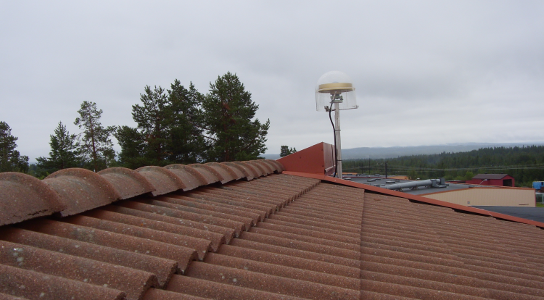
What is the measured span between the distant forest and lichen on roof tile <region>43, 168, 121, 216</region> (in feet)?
199

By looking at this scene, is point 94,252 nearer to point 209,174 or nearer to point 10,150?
point 209,174

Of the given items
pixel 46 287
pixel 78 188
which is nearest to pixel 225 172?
pixel 78 188

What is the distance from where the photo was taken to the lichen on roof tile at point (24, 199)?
64.0 inches

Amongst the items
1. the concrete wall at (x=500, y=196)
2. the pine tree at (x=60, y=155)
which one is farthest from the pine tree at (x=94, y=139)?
the concrete wall at (x=500, y=196)

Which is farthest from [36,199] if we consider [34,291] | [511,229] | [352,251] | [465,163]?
[465,163]

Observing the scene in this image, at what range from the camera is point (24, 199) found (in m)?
1.76

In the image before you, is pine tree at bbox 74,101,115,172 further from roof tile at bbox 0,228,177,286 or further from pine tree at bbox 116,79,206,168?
roof tile at bbox 0,228,177,286

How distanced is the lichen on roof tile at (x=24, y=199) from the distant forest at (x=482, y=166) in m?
61.1

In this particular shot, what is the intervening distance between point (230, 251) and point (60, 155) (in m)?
33.1

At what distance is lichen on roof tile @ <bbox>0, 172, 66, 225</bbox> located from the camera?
64.0 inches

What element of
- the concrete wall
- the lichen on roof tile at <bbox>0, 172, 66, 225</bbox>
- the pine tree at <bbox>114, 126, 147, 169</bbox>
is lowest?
the concrete wall

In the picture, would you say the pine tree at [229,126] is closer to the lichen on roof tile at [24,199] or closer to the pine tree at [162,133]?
the pine tree at [162,133]

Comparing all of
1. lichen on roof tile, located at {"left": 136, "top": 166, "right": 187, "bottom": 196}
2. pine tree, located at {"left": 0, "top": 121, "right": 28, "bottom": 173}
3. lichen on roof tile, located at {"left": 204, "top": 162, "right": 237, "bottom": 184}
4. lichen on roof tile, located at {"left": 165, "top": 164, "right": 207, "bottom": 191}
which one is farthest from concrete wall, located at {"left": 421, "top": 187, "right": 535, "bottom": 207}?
pine tree, located at {"left": 0, "top": 121, "right": 28, "bottom": 173}

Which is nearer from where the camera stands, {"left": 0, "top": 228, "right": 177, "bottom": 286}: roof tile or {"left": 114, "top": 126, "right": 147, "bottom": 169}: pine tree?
{"left": 0, "top": 228, "right": 177, "bottom": 286}: roof tile
